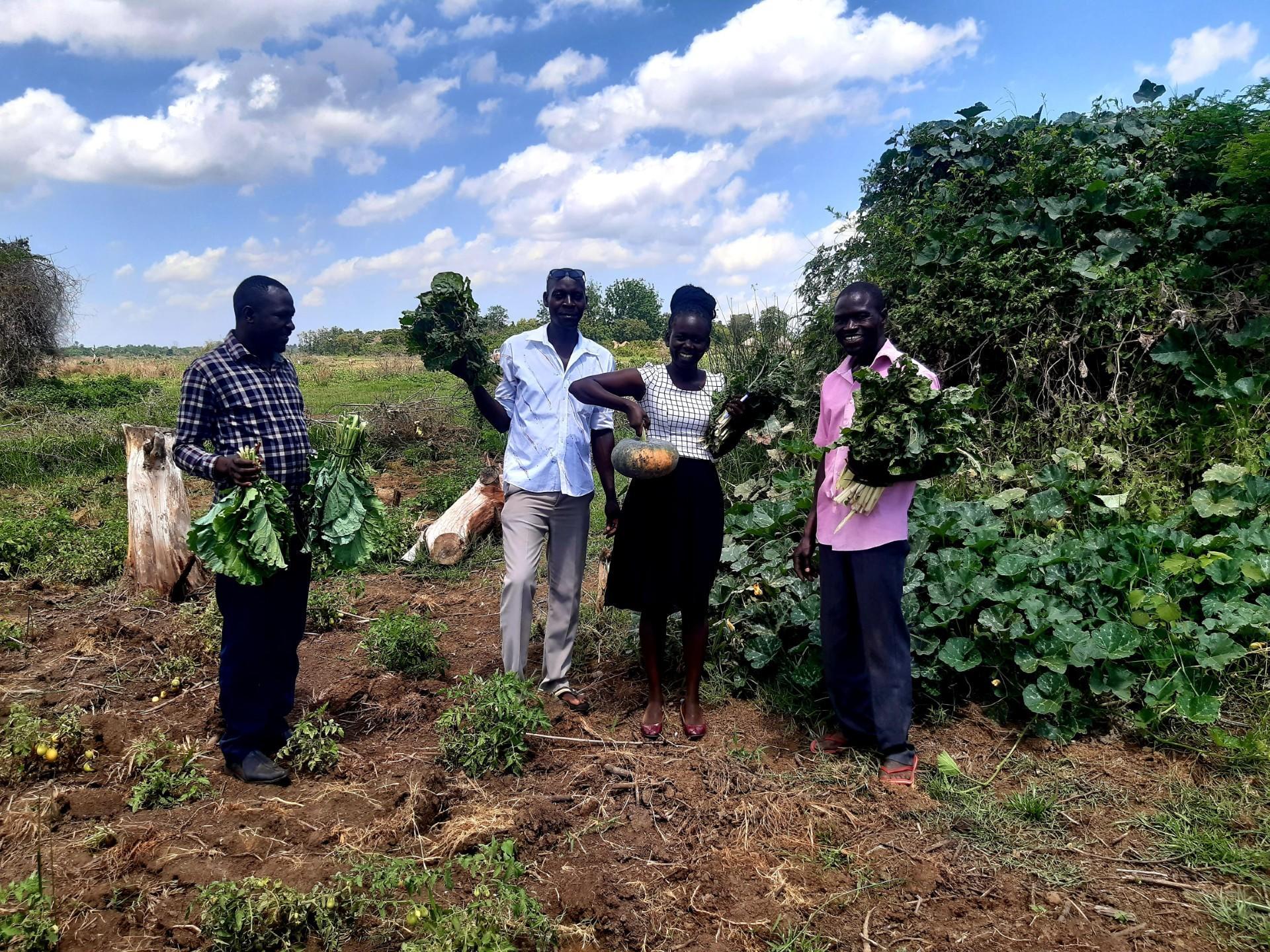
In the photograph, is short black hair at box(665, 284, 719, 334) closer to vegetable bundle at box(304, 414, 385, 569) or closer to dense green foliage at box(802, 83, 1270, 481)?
vegetable bundle at box(304, 414, 385, 569)

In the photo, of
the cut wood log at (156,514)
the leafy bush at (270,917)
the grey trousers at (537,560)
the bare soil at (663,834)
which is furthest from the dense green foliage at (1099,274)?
the cut wood log at (156,514)

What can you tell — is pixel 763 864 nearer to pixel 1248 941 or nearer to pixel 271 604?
pixel 1248 941

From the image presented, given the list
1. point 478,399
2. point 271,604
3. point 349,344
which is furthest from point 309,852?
point 349,344

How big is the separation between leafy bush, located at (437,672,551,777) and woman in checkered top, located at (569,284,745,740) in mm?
670

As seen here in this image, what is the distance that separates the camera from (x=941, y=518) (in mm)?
4559

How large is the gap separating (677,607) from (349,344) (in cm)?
4145

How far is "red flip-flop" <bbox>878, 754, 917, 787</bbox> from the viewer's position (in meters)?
3.40

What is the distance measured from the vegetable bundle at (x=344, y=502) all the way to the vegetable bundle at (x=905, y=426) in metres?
2.17

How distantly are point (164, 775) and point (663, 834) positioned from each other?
6.84ft

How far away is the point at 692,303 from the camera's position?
3662mm

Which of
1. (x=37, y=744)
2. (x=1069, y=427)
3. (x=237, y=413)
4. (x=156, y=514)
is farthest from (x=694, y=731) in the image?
(x=156, y=514)

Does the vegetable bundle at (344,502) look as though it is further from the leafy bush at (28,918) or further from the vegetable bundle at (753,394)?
the vegetable bundle at (753,394)

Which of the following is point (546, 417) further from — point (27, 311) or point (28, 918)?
point (27, 311)

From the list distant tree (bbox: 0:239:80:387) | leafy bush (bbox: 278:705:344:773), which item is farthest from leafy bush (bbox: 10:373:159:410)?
leafy bush (bbox: 278:705:344:773)
